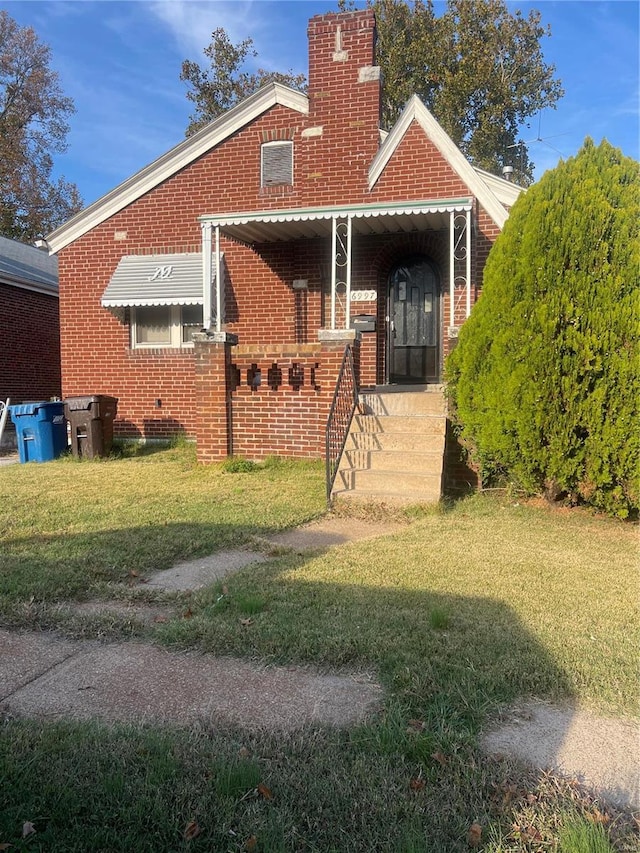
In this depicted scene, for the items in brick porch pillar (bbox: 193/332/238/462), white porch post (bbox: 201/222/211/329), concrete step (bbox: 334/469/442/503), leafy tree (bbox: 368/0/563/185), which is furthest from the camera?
leafy tree (bbox: 368/0/563/185)

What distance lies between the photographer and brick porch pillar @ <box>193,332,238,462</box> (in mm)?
8922

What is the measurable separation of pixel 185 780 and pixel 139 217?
1133cm

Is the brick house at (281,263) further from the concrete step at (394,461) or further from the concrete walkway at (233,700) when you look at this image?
the concrete walkway at (233,700)

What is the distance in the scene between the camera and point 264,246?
11.0 metres

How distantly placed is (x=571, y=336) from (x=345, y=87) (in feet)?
22.5

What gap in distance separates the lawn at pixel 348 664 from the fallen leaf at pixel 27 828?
0.07 ft

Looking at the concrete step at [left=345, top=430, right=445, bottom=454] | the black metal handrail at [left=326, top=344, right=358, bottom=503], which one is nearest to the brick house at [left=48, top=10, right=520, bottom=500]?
the black metal handrail at [left=326, top=344, right=358, bottom=503]

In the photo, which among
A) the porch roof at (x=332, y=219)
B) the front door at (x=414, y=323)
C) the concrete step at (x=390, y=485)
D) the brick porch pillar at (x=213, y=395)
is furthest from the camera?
the front door at (x=414, y=323)

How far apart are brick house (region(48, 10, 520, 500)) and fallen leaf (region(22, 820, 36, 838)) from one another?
22.4 feet

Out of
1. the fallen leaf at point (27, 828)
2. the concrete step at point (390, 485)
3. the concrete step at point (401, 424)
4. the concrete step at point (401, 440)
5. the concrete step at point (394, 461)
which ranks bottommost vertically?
the fallen leaf at point (27, 828)

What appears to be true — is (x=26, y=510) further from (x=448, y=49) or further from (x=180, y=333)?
(x=448, y=49)

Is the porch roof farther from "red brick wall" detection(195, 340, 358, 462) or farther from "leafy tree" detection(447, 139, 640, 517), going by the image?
"leafy tree" detection(447, 139, 640, 517)

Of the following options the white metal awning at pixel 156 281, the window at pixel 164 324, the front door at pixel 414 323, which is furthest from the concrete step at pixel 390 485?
the window at pixel 164 324

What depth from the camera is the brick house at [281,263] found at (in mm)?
8984
